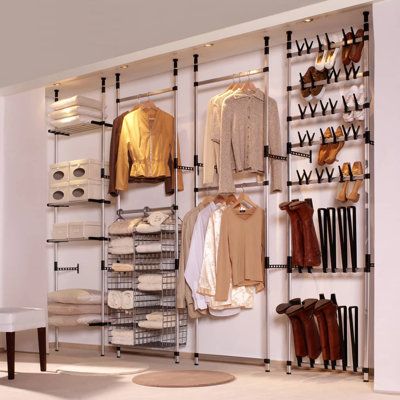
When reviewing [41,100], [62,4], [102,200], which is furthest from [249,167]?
Result: [62,4]

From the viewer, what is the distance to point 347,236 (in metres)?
4.98

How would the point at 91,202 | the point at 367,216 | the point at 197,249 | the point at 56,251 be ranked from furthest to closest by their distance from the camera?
the point at 56,251 → the point at 91,202 → the point at 197,249 → the point at 367,216

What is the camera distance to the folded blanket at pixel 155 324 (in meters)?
5.61

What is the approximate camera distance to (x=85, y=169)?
249 inches

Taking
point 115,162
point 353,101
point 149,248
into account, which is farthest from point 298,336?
point 115,162

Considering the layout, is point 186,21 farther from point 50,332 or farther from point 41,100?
point 50,332

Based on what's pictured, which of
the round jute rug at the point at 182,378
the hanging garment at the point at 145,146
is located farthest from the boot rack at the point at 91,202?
the round jute rug at the point at 182,378

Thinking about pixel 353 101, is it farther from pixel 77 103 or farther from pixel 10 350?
pixel 10 350

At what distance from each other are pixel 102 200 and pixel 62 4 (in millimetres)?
6215

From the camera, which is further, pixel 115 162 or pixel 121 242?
pixel 115 162

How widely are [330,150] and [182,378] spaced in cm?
204

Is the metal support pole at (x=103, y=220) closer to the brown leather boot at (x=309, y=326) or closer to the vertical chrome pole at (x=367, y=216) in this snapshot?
the brown leather boot at (x=309, y=326)

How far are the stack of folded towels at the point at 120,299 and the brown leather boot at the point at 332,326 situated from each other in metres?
1.80

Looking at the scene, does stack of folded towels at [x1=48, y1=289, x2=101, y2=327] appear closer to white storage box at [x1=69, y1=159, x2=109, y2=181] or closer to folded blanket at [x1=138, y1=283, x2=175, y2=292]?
folded blanket at [x1=138, y1=283, x2=175, y2=292]
